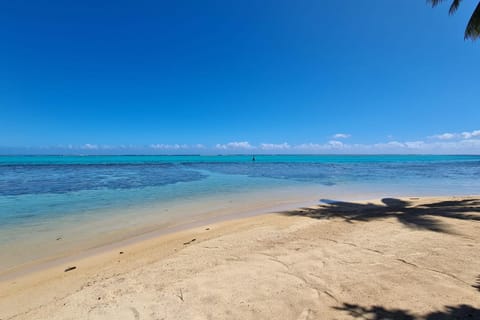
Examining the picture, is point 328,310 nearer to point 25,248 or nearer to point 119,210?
point 25,248

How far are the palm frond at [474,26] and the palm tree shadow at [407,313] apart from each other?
570 inches

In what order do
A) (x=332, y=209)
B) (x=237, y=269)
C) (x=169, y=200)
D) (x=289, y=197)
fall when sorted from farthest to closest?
1. (x=289, y=197)
2. (x=169, y=200)
3. (x=332, y=209)
4. (x=237, y=269)

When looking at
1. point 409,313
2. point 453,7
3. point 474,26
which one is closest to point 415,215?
point 409,313

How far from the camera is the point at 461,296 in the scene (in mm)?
3045

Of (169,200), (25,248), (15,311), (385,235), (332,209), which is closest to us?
(15,311)

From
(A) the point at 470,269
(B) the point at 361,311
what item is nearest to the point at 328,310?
(B) the point at 361,311

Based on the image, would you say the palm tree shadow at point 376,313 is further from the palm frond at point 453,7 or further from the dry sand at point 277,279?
the palm frond at point 453,7

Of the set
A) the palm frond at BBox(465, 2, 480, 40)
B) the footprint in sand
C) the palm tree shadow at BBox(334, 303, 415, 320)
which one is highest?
the palm frond at BBox(465, 2, 480, 40)

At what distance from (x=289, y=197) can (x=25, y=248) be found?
11575mm

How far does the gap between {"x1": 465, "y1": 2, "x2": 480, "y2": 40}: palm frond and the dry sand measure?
10485 mm

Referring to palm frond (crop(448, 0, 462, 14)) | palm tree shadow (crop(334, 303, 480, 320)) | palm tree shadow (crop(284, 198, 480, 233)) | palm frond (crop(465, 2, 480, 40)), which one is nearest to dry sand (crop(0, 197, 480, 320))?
palm tree shadow (crop(334, 303, 480, 320))

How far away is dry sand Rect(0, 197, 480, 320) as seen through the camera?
302 centimetres

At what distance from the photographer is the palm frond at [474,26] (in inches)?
425

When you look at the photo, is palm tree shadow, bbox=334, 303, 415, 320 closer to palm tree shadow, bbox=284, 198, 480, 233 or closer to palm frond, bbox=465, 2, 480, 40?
palm tree shadow, bbox=284, 198, 480, 233
